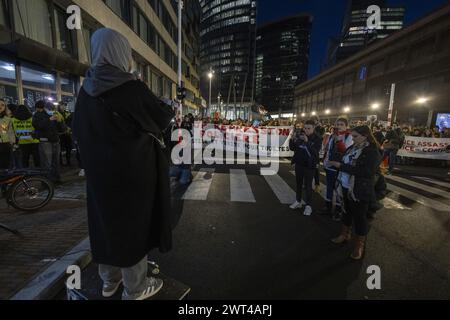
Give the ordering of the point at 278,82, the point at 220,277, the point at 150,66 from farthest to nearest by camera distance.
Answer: the point at 278,82 < the point at 150,66 < the point at 220,277

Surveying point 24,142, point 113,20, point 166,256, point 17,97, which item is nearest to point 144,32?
point 113,20

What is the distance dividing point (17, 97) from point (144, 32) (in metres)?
15.2

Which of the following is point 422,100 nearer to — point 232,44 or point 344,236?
point 344,236

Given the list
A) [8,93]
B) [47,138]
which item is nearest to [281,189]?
[47,138]

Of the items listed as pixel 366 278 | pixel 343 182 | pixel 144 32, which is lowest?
pixel 366 278

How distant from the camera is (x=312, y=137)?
213 inches

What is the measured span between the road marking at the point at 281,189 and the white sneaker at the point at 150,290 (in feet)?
13.7

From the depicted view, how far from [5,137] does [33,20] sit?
22.4ft

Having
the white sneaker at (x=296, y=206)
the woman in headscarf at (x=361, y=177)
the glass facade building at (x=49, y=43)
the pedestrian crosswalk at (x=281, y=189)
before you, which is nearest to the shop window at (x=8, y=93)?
the glass facade building at (x=49, y=43)

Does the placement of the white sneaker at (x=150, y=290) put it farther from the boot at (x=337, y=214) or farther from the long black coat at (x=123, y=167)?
the boot at (x=337, y=214)

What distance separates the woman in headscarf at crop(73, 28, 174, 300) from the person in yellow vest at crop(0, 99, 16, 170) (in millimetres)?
5253

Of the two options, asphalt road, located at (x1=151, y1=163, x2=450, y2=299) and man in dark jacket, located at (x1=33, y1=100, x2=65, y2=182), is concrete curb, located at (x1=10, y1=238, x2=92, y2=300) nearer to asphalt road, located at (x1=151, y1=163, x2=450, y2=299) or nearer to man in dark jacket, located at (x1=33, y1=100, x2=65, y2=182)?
asphalt road, located at (x1=151, y1=163, x2=450, y2=299)

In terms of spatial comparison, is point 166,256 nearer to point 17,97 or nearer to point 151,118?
point 151,118

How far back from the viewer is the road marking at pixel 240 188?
6301mm
